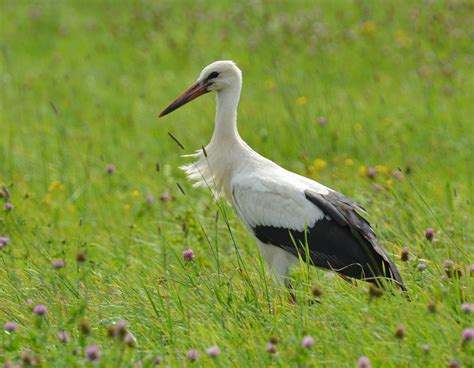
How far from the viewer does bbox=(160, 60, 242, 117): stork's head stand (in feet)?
16.5

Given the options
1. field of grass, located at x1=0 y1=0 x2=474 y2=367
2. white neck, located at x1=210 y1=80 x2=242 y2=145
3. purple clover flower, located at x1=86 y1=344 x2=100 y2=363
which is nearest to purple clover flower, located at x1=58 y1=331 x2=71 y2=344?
field of grass, located at x1=0 y1=0 x2=474 y2=367

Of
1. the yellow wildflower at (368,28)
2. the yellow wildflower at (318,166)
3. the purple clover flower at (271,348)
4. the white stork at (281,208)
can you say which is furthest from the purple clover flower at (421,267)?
the yellow wildflower at (368,28)

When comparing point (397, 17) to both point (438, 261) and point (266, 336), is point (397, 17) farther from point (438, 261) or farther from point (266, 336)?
point (266, 336)

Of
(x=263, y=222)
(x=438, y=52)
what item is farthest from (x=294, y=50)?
(x=263, y=222)

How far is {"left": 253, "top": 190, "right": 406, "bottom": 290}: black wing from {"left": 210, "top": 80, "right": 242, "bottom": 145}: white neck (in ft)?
1.90

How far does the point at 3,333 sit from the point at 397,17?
7836mm

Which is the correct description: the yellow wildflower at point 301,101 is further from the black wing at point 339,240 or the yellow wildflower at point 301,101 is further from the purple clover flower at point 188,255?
the purple clover flower at point 188,255

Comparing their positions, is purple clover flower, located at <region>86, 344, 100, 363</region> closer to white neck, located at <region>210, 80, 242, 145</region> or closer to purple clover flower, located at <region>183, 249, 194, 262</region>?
purple clover flower, located at <region>183, 249, 194, 262</region>

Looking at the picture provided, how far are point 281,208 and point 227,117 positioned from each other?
67 centimetres

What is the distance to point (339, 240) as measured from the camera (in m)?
4.42

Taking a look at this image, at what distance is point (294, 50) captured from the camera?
9.55 meters

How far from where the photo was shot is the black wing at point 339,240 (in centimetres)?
427

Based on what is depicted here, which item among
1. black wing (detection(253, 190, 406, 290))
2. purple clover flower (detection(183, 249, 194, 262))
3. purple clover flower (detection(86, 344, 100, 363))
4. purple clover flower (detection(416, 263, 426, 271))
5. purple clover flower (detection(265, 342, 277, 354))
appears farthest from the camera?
black wing (detection(253, 190, 406, 290))

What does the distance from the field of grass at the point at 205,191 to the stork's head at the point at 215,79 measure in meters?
0.58
